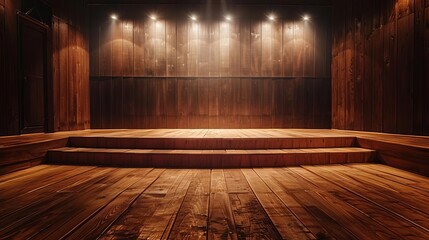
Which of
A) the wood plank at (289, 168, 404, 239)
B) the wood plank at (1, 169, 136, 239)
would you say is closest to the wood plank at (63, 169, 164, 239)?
the wood plank at (1, 169, 136, 239)

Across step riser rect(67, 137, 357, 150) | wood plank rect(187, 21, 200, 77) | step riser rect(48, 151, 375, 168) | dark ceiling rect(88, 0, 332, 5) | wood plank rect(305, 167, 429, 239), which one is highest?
dark ceiling rect(88, 0, 332, 5)

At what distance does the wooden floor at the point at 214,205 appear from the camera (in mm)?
1243

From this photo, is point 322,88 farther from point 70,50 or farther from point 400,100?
point 70,50

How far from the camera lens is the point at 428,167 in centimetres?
237

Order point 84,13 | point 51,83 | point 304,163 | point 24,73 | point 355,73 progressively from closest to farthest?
point 304,163
point 24,73
point 51,83
point 355,73
point 84,13

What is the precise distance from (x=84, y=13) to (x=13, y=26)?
1794mm

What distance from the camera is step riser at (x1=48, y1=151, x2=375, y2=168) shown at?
2893mm

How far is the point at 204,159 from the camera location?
290 cm

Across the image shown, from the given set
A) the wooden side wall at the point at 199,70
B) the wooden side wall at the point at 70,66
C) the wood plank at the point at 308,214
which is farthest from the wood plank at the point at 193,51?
the wood plank at the point at 308,214

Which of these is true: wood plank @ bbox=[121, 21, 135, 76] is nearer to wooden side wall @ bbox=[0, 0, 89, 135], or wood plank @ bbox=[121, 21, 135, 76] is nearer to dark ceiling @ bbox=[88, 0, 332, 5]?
dark ceiling @ bbox=[88, 0, 332, 5]

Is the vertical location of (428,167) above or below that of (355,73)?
below

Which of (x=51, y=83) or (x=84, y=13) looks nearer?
(x=51, y=83)

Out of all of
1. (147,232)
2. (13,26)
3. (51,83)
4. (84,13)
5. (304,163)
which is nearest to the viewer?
(147,232)

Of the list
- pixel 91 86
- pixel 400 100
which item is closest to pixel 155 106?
pixel 91 86
